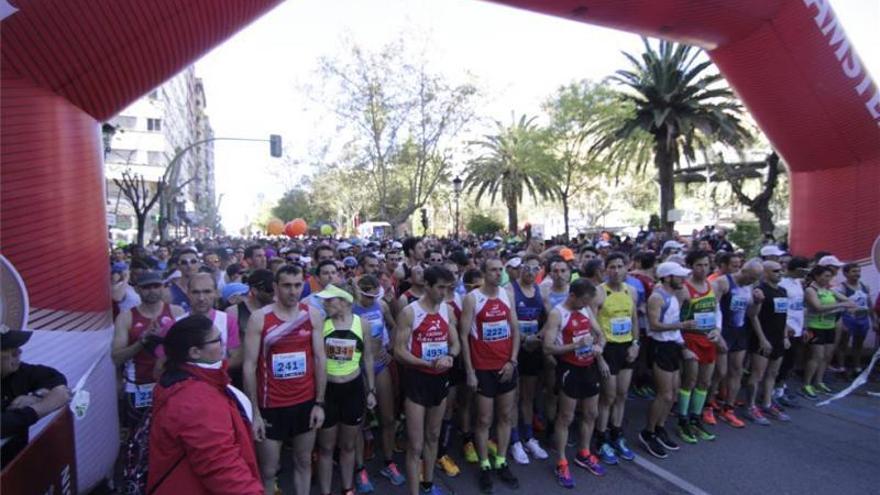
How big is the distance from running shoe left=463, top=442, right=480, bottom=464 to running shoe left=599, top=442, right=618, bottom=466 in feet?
3.80

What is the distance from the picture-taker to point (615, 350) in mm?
5164

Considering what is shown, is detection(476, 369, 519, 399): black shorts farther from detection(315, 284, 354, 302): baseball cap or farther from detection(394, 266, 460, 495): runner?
detection(315, 284, 354, 302): baseball cap

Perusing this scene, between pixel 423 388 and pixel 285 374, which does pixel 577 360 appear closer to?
pixel 423 388

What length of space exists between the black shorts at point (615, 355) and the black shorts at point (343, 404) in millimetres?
2332

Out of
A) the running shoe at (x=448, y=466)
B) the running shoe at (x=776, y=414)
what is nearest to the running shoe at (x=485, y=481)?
the running shoe at (x=448, y=466)

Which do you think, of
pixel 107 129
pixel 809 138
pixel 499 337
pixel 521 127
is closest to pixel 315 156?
pixel 521 127

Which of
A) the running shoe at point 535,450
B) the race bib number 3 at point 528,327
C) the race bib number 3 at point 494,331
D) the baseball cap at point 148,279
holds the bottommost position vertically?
the running shoe at point 535,450

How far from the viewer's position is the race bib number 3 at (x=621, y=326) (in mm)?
5172

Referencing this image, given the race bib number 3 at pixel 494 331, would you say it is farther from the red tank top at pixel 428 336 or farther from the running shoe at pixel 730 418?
the running shoe at pixel 730 418

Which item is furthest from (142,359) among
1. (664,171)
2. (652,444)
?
(664,171)

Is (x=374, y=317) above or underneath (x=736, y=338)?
above

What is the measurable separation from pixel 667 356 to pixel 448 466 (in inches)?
92.4

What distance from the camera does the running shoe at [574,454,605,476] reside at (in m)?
4.82

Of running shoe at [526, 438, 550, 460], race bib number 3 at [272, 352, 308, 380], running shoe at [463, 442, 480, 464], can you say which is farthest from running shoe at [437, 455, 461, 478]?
race bib number 3 at [272, 352, 308, 380]
